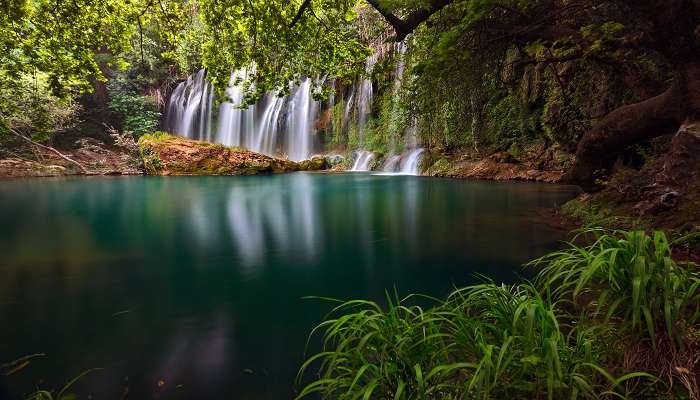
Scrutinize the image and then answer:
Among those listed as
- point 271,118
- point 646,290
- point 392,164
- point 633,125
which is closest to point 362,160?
point 392,164

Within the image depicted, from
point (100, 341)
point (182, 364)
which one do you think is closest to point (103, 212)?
point (100, 341)

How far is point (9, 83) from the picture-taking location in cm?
568

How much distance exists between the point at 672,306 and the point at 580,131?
13.7 meters

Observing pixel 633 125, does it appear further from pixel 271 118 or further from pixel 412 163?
pixel 271 118

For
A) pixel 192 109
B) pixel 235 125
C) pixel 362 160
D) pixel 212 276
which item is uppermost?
pixel 192 109

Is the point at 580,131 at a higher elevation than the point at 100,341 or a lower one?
higher

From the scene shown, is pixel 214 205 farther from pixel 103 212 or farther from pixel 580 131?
pixel 580 131

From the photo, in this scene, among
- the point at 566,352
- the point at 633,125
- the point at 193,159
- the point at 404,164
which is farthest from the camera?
the point at 193,159

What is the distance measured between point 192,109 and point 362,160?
16982mm

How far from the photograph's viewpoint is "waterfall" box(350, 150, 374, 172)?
27.5 m

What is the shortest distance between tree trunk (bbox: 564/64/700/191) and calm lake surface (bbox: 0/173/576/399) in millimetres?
1527

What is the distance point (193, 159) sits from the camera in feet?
81.7

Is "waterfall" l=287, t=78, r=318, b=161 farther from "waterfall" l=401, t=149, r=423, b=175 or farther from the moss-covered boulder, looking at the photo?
"waterfall" l=401, t=149, r=423, b=175

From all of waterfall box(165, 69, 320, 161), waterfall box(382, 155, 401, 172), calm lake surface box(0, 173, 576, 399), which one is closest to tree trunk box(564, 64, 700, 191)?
calm lake surface box(0, 173, 576, 399)
